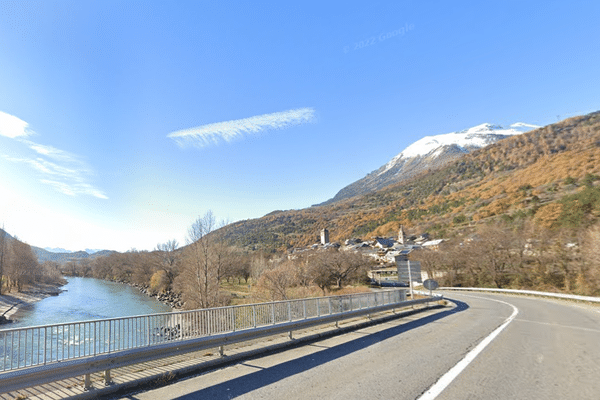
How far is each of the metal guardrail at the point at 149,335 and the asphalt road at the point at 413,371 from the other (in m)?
0.71

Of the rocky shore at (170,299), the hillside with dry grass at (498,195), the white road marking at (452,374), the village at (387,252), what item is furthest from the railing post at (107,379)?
the hillside with dry grass at (498,195)

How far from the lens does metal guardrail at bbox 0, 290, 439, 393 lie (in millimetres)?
5082

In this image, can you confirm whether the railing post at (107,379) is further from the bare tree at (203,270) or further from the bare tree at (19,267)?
the bare tree at (19,267)

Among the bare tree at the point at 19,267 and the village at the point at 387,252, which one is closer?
the bare tree at the point at 19,267

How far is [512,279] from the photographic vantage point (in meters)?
45.8

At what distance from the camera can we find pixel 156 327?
302 inches

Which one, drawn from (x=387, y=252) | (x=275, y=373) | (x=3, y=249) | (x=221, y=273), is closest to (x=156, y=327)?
(x=275, y=373)

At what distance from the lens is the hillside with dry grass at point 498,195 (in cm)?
7862

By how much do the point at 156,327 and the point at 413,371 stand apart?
5.51m

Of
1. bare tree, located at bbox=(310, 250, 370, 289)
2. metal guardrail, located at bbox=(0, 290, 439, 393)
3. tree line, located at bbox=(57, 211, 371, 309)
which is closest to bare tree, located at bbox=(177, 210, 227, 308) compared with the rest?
tree line, located at bbox=(57, 211, 371, 309)

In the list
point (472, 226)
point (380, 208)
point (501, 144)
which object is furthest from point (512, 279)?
point (501, 144)

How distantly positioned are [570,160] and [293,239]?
11160 cm

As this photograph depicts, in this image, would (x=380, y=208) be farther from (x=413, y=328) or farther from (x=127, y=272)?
(x=413, y=328)

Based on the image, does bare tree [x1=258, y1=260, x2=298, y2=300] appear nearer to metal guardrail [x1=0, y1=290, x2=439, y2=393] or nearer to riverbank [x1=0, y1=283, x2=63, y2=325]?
metal guardrail [x1=0, y1=290, x2=439, y2=393]
